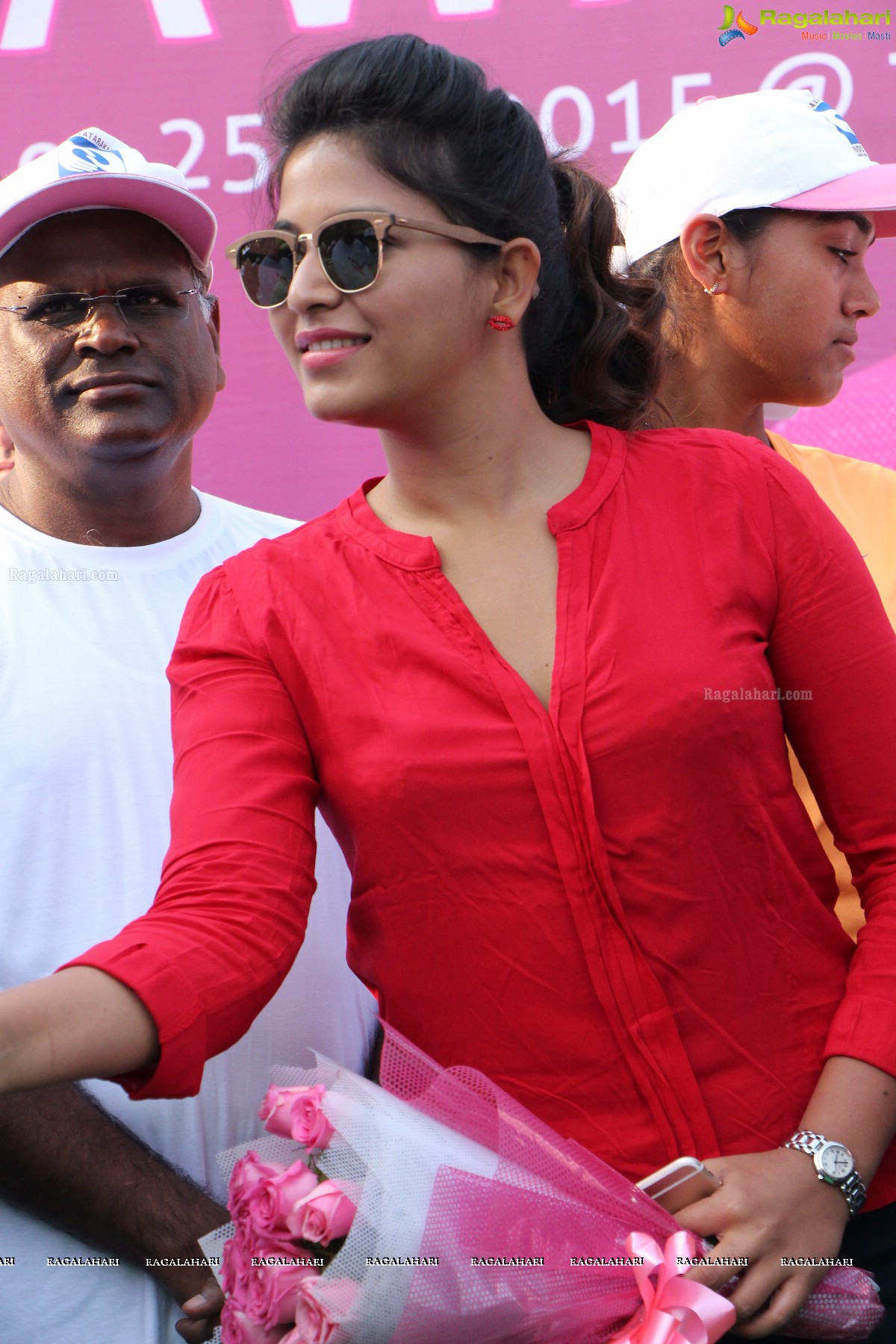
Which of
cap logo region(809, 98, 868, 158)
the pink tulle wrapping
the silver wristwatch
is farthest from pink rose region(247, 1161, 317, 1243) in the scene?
cap logo region(809, 98, 868, 158)

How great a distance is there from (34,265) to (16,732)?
836 millimetres

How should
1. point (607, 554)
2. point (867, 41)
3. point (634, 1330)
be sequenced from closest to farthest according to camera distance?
point (634, 1330)
point (607, 554)
point (867, 41)

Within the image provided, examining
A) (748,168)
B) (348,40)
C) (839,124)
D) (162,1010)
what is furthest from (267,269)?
(348,40)

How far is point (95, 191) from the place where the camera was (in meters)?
2.36

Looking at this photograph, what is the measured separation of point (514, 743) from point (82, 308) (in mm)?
1405

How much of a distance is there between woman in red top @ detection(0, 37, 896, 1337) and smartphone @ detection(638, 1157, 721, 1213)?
2 cm

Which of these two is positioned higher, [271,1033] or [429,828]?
[429,828]

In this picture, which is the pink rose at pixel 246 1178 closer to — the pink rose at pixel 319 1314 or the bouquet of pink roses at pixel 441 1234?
the bouquet of pink roses at pixel 441 1234

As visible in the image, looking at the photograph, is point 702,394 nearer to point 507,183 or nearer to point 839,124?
point 839,124

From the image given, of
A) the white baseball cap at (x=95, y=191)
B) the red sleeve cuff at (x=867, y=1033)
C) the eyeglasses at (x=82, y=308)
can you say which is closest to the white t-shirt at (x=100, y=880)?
the eyeglasses at (x=82, y=308)

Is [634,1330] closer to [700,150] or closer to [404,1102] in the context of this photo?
[404,1102]

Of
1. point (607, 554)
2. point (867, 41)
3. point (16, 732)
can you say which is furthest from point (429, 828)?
point (867, 41)

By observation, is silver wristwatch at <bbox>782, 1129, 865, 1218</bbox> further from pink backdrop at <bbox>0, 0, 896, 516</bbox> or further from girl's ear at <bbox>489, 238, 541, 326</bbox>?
pink backdrop at <bbox>0, 0, 896, 516</bbox>

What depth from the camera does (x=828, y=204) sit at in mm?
2336
